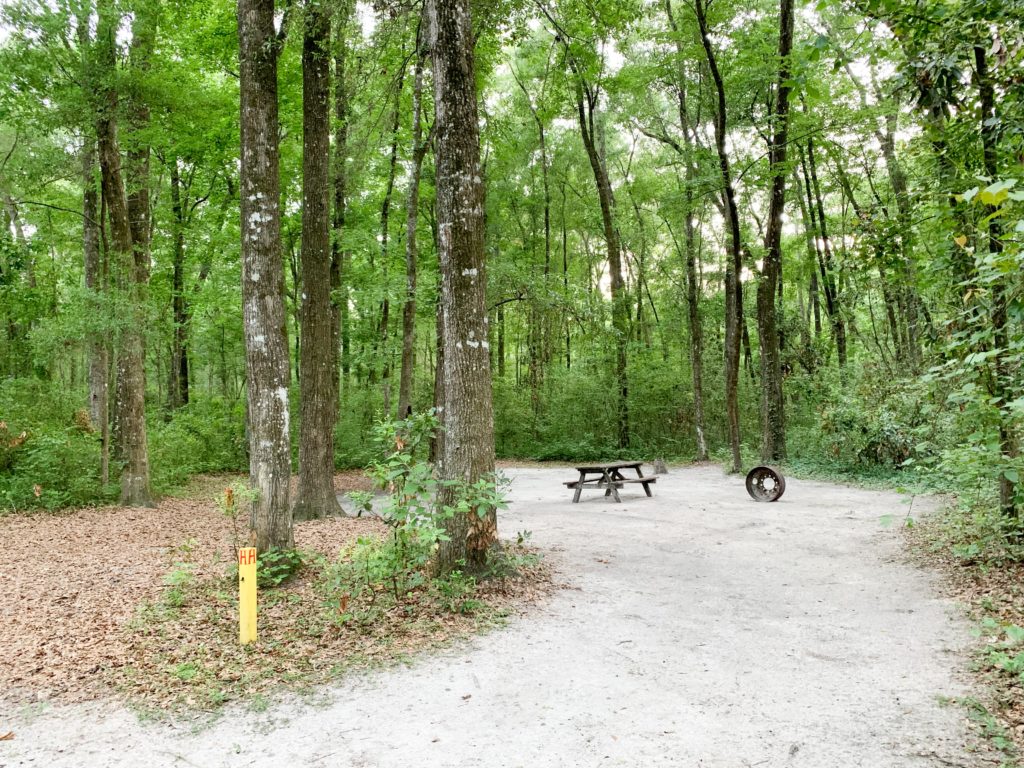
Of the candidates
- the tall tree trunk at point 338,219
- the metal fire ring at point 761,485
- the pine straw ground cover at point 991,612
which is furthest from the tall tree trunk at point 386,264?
the pine straw ground cover at point 991,612

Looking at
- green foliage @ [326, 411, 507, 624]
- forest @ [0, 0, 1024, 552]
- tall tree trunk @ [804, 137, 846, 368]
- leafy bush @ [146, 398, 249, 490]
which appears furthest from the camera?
tall tree trunk @ [804, 137, 846, 368]

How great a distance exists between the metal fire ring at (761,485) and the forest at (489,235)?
2073mm

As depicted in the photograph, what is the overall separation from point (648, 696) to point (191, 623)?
3650 mm

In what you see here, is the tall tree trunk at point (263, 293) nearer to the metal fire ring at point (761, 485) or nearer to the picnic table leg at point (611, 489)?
the picnic table leg at point (611, 489)

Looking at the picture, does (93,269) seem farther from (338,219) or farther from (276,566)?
(276,566)

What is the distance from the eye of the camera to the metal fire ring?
35.2ft

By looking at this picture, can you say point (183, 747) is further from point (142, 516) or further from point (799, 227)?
point (799, 227)

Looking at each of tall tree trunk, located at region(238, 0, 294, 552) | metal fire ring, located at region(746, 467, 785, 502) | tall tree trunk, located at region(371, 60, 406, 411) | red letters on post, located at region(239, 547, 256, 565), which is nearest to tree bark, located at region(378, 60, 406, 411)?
tall tree trunk, located at region(371, 60, 406, 411)

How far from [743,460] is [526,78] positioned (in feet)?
52.7

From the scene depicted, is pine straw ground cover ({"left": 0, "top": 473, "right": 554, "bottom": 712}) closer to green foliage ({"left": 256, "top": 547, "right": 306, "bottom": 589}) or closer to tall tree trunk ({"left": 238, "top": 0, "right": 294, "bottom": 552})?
green foliage ({"left": 256, "top": 547, "right": 306, "bottom": 589})

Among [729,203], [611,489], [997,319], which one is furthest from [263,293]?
[729,203]

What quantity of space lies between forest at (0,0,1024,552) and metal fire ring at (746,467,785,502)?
81.6 inches

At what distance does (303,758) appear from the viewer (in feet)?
10.3

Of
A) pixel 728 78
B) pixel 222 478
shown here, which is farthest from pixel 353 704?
pixel 728 78
